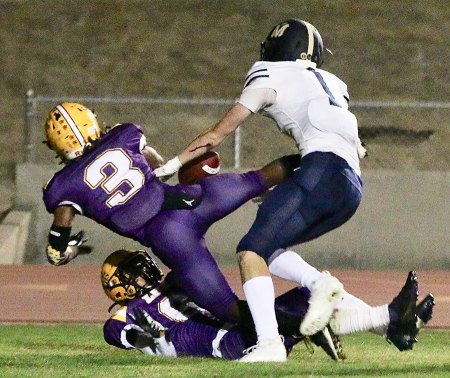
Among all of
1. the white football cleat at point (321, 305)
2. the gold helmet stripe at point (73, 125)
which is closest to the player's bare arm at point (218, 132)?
the gold helmet stripe at point (73, 125)

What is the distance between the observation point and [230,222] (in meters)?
16.7

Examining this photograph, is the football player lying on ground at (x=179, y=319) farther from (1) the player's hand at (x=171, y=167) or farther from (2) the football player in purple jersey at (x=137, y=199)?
(1) the player's hand at (x=171, y=167)

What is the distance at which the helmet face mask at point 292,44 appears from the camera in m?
8.41

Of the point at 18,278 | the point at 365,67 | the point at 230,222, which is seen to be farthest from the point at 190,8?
the point at 18,278

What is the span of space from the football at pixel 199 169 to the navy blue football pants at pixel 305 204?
2.38ft

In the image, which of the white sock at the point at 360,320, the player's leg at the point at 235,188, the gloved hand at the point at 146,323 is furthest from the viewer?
the player's leg at the point at 235,188

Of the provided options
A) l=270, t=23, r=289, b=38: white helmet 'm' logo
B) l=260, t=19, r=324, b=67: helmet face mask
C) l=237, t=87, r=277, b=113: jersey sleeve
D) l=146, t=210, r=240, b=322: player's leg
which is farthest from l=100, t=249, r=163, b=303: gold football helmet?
l=270, t=23, r=289, b=38: white helmet 'm' logo

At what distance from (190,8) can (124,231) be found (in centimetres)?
1467

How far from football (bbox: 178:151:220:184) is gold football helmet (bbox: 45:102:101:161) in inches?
23.7

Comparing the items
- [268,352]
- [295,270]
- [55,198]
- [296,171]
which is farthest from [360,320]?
[55,198]

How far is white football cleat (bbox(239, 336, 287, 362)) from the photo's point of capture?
8000mm

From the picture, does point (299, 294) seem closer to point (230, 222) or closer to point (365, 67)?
point (230, 222)

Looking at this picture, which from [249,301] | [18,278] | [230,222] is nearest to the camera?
[249,301]

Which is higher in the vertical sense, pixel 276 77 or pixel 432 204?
pixel 276 77
